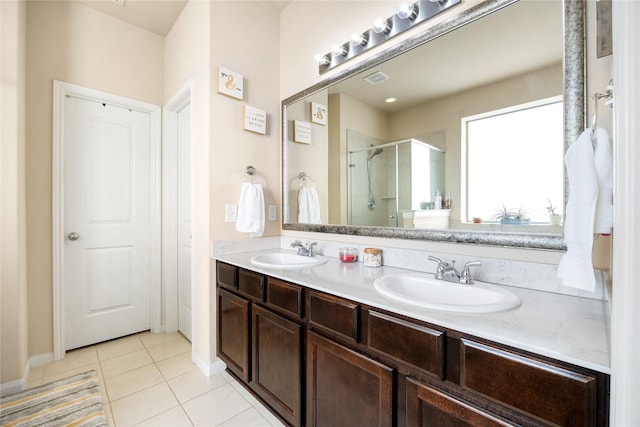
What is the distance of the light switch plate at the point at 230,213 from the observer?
205cm

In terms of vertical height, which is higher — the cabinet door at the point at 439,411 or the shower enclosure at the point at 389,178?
the shower enclosure at the point at 389,178

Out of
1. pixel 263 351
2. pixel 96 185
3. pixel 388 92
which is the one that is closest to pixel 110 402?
pixel 263 351

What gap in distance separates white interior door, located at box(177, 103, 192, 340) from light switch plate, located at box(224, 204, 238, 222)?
649 millimetres

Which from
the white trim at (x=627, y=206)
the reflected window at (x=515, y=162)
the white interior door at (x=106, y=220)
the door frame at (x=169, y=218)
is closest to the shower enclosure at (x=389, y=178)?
the reflected window at (x=515, y=162)

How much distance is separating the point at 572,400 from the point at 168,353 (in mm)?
2545

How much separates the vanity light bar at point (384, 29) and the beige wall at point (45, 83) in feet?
6.32

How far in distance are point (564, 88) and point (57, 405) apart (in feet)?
9.76

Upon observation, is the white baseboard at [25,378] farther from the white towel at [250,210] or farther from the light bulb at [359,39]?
the light bulb at [359,39]

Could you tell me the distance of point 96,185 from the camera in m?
2.40

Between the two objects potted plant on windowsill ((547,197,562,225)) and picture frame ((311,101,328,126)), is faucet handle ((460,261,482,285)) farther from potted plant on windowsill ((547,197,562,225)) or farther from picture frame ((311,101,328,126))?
picture frame ((311,101,328,126))

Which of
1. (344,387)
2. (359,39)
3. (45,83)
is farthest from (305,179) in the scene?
(45,83)

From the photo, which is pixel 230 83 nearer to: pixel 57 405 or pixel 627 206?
pixel 627 206

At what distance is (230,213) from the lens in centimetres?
207

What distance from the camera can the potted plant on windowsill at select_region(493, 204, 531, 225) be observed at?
1.16m
